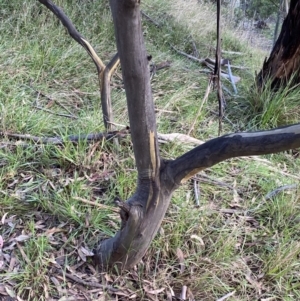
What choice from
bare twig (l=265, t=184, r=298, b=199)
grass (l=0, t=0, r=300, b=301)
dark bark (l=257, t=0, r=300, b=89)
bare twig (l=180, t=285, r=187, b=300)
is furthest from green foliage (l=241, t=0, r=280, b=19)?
bare twig (l=180, t=285, r=187, b=300)

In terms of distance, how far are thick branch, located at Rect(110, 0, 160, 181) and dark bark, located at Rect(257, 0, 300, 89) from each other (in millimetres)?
2113

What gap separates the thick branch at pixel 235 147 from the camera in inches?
42.4

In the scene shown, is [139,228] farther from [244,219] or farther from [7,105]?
[7,105]

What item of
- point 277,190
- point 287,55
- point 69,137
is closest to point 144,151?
point 69,137

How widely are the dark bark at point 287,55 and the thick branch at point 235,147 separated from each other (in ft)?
6.92

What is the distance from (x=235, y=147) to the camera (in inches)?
46.2

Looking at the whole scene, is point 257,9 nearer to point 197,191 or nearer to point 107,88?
point 107,88

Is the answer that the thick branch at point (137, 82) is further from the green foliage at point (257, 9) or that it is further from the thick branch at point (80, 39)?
the green foliage at point (257, 9)

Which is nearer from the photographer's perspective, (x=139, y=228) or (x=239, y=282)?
(x=139, y=228)

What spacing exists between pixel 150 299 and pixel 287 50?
239cm

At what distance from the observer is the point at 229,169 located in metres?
2.39

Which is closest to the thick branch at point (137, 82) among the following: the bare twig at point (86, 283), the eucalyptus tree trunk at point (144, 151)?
the eucalyptus tree trunk at point (144, 151)

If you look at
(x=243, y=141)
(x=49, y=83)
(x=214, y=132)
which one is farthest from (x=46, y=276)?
(x=49, y=83)

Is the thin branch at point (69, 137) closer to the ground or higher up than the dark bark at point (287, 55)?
closer to the ground
